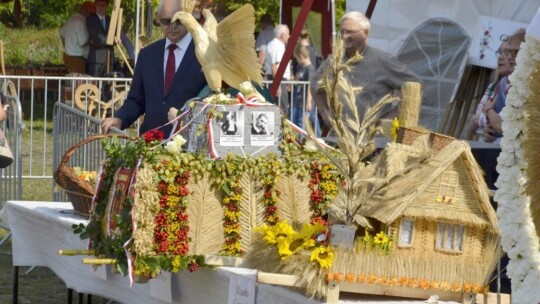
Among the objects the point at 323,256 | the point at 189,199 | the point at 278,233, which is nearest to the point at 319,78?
the point at 189,199

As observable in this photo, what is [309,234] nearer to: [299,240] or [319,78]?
[299,240]

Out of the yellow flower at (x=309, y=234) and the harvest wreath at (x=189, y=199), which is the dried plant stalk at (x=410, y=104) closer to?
the harvest wreath at (x=189, y=199)

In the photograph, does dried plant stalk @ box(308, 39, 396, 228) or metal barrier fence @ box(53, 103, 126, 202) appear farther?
metal barrier fence @ box(53, 103, 126, 202)

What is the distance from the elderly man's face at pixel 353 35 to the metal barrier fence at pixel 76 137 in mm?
1688

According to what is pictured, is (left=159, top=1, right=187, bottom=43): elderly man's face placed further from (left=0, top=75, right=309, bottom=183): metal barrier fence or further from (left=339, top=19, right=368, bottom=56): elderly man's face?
(left=0, top=75, right=309, bottom=183): metal barrier fence

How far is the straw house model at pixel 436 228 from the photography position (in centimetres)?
396

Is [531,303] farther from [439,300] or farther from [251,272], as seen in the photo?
[251,272]

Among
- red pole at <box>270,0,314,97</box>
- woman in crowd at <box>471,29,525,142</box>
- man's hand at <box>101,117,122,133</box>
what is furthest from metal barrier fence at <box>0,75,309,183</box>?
man's hand at <box>101,117,122,133</box>

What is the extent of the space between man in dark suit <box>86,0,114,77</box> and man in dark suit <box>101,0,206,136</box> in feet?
37.3

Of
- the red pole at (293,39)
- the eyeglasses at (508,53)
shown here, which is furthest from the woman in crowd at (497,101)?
the red pole at (293,39)

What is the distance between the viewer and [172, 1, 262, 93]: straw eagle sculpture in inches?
197

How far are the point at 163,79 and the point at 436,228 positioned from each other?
2.64 meters

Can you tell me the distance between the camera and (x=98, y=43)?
17.7 meters

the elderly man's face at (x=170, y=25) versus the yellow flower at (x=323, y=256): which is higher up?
the elderly man's face at (x=170, y=25)
